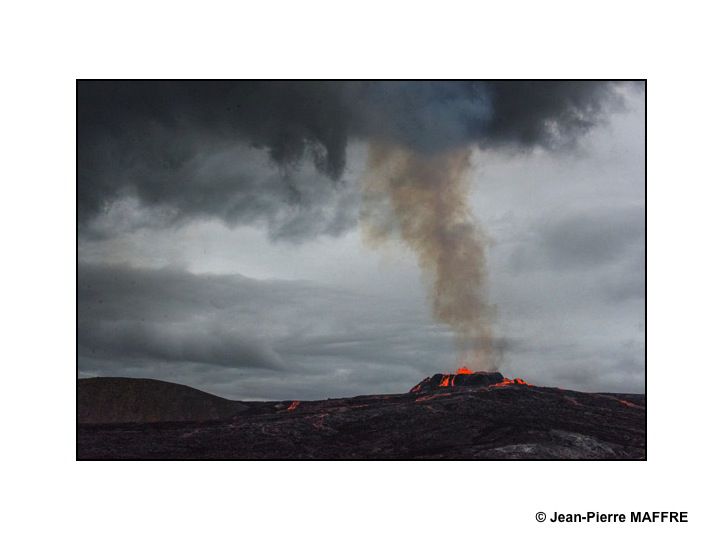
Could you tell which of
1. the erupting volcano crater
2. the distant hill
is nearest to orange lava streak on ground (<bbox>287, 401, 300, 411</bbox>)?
the distant hill

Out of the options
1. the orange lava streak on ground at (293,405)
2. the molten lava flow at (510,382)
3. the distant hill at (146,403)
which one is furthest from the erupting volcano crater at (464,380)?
the distant hill at (146,403)

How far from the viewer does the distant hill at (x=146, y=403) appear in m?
16.6

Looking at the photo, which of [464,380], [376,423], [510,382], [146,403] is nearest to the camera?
[376,423]

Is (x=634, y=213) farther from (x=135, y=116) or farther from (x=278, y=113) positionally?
(x=135, y=116)

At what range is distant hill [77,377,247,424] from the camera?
54.4ft

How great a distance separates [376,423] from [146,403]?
602 centimetres

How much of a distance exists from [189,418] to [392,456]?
5583 millimetres

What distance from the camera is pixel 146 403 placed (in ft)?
57.5

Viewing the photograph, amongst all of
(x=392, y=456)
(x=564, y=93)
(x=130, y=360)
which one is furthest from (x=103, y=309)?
(x=564, y=93)

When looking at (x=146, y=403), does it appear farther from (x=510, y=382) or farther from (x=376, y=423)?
(x=510, y=382)

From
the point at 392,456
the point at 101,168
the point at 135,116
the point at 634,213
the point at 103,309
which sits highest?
the point at 135,116

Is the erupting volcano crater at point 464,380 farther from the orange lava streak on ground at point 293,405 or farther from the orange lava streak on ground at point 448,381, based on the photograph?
the orange lava streak on ground at point 293,405

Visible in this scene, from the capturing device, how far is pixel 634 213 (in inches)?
651

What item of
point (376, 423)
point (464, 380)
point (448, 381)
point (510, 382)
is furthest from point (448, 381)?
point (376, 423)
